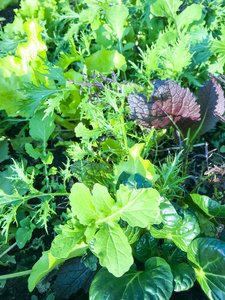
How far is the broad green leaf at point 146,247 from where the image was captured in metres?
1.12

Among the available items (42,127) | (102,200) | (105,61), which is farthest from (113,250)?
(105,61)

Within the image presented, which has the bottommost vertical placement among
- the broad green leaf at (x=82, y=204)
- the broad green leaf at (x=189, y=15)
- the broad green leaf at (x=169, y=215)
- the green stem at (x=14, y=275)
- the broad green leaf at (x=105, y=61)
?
the green stem at (x=14, y=275)

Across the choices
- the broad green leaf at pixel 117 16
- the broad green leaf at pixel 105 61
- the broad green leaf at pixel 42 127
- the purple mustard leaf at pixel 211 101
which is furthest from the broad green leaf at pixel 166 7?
the broad green leaf at pixel 42 127

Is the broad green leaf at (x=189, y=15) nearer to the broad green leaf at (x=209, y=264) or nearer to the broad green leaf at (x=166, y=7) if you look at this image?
the broad green leaf at (x=166, y=7)

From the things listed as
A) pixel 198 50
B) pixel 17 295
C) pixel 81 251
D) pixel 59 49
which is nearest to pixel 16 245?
pixel 17 295

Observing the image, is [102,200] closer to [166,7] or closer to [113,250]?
[113,250]

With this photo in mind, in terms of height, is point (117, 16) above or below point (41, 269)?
above

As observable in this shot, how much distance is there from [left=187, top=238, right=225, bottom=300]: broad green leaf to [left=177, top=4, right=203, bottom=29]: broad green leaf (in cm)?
104

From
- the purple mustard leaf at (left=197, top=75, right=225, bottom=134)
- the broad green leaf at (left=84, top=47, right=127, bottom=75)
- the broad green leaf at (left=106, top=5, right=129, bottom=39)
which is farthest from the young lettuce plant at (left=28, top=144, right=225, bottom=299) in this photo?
the broad green leaf at (left=106, top=5, right=129, bottom=39)

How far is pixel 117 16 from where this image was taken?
4.95 ft

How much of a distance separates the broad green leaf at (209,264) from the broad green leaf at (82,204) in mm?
348

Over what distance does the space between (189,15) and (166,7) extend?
0.12 metres

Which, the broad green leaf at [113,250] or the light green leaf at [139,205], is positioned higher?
the light green leaf at [139,205]

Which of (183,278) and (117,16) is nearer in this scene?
(183,278)
